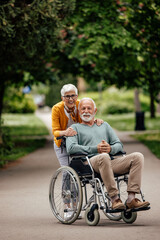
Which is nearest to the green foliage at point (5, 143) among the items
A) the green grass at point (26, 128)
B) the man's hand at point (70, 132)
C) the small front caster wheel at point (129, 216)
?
the green grass at point (26, 128)

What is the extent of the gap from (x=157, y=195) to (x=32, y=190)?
2.09 m

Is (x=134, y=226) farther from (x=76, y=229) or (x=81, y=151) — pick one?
(x=81, y=151)

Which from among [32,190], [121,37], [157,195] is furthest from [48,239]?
[121,37]

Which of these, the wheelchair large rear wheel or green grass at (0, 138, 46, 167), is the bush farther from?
the wheelchair large rear wheel

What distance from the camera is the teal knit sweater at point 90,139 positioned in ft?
20.5

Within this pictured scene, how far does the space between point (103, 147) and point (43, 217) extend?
128 cm

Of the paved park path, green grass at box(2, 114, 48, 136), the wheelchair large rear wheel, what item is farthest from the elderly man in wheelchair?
green grass at box(2, 114, 48, 136)

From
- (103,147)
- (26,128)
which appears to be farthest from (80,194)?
(26,128)

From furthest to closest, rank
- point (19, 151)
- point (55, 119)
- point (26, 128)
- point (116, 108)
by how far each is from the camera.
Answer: point (116, 108)
point (26, 128)
point (19, 151)
point (55, 119)

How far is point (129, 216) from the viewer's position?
618 centimetres

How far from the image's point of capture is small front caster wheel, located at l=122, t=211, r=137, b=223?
613cm

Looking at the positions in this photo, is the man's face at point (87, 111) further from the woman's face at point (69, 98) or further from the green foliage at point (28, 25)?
the green foliage at point (28, 25)

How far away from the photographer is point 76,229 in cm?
594

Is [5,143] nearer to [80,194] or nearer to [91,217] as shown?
[91,217]
